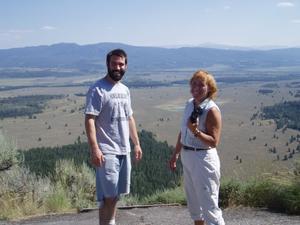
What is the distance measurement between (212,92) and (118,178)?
112cm

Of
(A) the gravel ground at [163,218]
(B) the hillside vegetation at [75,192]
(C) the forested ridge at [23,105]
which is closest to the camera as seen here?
(A) the gravel ground at [163,218]

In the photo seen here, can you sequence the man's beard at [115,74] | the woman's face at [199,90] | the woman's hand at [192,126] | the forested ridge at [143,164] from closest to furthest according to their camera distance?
the woman's hand at [192,126] → the woman's face at [199,90] → the man's beard at [115,74] → the forested ridge at [143,164]

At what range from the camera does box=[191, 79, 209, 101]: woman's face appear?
4027 mm

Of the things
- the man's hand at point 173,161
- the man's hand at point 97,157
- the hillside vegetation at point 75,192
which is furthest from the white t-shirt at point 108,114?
the hillside vegetation at point 75,192

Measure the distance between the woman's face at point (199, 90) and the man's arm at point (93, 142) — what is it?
2.94 ft

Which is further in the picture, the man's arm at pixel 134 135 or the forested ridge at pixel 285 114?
the forested ridge at pixel 285 114

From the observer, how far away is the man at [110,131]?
4.09 metres

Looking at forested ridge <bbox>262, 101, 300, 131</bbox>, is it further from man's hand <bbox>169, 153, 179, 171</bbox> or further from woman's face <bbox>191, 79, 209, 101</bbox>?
woman's face <bbox>191, 79, 209, 101</bbox>

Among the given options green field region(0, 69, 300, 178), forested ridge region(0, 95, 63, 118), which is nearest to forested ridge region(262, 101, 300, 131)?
green field region(0, 69, 300, 178)

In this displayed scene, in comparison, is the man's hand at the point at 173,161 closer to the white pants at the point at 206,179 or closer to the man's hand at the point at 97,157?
the white pants at the point at 206,179

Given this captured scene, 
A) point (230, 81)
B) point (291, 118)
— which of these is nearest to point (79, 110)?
point (291, 118)

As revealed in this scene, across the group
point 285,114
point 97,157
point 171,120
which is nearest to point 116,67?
point 97,157

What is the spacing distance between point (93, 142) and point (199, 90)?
3.25ft

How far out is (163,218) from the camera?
6.11m
